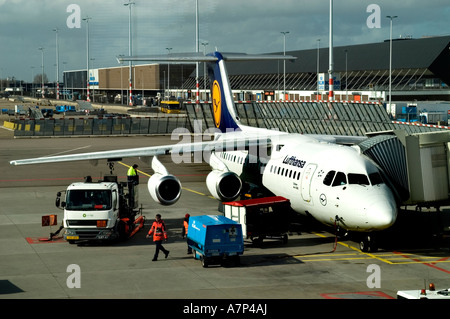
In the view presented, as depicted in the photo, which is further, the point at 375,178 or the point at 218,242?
the point at 375,178

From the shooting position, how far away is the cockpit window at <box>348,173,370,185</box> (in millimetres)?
26031

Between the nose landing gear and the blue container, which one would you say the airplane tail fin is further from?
the blue container

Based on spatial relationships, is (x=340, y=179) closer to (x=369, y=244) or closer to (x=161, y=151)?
(x=369, y=244)

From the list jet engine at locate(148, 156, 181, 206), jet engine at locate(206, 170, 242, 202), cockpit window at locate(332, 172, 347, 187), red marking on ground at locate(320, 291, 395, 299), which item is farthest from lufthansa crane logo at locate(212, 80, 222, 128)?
red marking on ground at locate(320, 291, 395, 299)

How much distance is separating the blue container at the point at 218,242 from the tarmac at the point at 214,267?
1.48 feet

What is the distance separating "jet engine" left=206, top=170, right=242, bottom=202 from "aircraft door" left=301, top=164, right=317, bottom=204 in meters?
4.23

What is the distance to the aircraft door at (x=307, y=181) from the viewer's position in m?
28.3

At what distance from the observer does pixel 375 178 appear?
2620cm

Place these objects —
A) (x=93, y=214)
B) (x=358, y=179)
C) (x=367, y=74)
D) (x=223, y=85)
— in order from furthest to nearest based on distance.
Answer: (x=367, y=74)
(x=223, y=85)
(x=93, y=214)
(x=358, y=179)

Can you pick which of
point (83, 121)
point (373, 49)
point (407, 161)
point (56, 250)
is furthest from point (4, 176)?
point (373, 49)

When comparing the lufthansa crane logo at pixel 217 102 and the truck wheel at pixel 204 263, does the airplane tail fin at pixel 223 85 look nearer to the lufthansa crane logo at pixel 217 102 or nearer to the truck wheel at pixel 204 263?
the lufthansa crane logo at pixel 217 102

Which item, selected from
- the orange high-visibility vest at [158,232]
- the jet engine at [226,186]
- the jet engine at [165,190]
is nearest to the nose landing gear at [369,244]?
the jet engine at [226,186]

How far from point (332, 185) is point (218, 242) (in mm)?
5585

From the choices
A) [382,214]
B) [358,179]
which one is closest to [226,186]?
[358,179]
